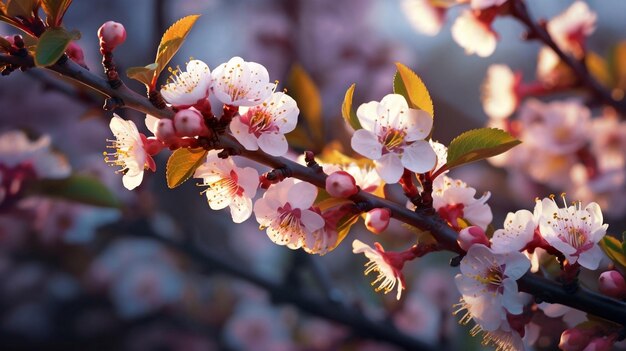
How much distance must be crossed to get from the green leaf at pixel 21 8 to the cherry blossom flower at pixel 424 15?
0.78 meters

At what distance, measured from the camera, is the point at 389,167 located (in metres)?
0.68

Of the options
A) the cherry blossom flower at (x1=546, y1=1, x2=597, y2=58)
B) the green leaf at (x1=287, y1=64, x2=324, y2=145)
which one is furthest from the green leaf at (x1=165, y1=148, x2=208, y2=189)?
the cherry blossom flower at (x1=546, y1=1, x2=597, y2=58)

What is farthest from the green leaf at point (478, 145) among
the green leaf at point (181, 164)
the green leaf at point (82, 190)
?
the green leaf at point (82, 190)

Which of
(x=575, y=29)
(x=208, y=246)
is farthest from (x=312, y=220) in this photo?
(x=208, y=246)

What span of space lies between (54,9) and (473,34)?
68 cm

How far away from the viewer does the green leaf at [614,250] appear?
73 centimetres

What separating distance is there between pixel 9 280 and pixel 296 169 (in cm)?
182

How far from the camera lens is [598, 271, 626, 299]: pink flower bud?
71 cm

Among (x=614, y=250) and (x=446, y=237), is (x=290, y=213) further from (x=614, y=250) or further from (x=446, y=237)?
(x=614, y=250)

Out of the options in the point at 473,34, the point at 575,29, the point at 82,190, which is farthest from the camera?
the point at 575,29

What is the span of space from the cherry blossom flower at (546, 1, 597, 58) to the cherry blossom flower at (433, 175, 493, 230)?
2.21 feet

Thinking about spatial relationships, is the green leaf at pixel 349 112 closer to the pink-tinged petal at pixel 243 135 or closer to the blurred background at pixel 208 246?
the pink-tinged petal at pixel 243 135

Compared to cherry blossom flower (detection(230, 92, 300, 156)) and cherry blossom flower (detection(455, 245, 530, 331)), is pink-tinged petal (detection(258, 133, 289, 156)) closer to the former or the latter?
cherry blossom flower (detection(230, 92, 300, 156))

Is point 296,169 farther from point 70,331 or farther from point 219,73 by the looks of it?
point 70,331
